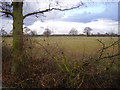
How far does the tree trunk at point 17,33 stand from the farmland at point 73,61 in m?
0.50

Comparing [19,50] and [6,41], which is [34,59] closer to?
[19,50]

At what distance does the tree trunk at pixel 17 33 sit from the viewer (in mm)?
8148

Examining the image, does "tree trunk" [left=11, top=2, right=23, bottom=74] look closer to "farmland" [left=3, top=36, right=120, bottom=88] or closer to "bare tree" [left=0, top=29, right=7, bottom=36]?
"farmland" [left=3, top=36, right=120, bottom=88]

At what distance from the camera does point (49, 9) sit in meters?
8.34

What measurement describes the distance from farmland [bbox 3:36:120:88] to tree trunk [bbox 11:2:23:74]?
504mm

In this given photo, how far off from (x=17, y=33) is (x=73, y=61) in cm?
321

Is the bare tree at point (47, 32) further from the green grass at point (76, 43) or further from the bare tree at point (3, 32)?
the bare tree at point (3, 32)

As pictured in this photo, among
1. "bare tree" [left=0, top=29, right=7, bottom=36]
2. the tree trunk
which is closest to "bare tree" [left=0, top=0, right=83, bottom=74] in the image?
Result: the tree trunk

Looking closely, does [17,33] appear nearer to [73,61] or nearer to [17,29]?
[17,29]

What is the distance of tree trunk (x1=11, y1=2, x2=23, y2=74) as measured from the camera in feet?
26.7

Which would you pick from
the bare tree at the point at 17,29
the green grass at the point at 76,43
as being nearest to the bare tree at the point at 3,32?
the bare tree at the point at 17,29

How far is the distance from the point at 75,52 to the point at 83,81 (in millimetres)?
1530

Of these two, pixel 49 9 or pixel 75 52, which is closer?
pixel 75 52

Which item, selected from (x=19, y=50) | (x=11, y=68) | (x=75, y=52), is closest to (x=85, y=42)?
(x=75, y=52)
